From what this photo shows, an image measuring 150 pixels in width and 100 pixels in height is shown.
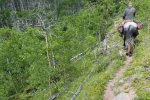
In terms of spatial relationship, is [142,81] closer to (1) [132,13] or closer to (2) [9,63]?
(1) [132,13]

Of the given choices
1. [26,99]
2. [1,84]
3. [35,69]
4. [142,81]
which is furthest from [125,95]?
[1,84]

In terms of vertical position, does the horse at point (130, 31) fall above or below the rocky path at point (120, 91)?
above

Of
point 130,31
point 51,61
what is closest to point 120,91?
point 130,31

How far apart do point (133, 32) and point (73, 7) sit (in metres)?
45.9

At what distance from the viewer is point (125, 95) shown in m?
5.97

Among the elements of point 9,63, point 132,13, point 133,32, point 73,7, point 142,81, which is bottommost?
point 9,63

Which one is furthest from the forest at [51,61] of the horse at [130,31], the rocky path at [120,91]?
the horse at [130,31]

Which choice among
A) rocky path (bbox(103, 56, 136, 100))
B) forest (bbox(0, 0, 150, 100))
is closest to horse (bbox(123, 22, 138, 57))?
forest (bbox(0, 0, 150, 100))

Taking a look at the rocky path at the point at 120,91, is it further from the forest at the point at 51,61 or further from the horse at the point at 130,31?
the horse at the point at 130,31

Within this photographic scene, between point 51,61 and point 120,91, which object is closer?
point 120,91

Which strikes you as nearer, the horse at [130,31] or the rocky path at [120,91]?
the rocky path at [120,91]

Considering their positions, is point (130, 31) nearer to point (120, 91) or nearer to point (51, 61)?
point (120, 91)

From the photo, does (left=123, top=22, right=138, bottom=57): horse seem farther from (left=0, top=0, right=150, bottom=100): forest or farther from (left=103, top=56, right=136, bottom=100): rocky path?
(left=103, top=56, right=136, bottom=100): rocky path

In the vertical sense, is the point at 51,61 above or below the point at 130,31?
below
